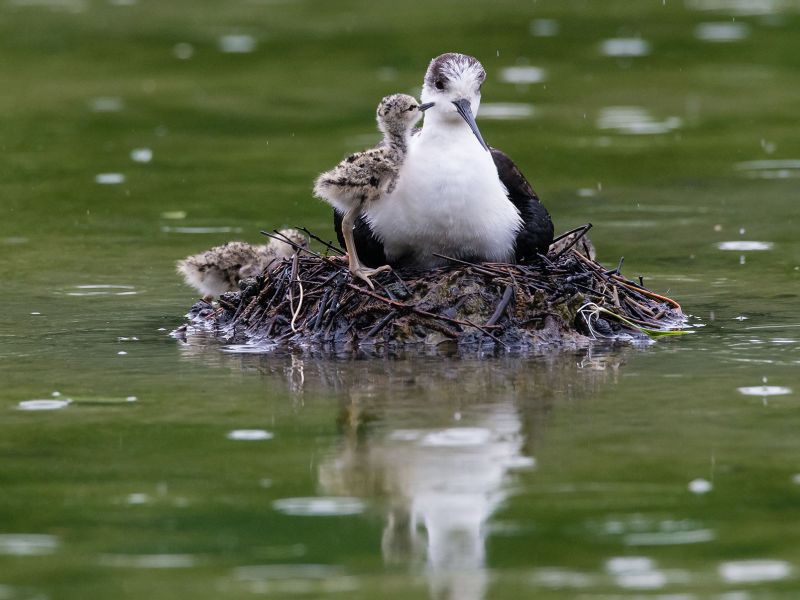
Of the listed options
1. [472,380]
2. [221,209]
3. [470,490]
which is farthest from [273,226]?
[470,490]

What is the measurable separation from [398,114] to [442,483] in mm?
3919

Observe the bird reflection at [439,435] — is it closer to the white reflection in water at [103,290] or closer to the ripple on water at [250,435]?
the ripple on water at [250,435]

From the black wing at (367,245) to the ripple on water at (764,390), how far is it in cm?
272

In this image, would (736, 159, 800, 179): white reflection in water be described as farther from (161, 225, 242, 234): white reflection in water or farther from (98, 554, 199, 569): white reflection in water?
(98, 554, 199, 569): white reflection in water

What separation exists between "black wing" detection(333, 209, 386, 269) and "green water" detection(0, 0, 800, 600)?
3.22 ft

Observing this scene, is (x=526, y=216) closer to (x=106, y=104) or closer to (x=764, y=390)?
(x=764, y=390)

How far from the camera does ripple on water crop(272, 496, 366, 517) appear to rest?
7812 mm

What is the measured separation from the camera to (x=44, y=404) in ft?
32.8

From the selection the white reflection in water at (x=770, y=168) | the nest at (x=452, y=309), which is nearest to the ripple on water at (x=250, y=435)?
the nest at (x=452, y=309)

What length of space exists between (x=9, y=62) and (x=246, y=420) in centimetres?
1637

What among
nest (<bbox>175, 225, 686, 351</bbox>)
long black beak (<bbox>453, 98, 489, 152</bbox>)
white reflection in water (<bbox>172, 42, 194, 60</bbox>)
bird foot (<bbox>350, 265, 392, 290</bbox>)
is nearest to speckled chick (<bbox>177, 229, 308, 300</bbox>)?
nest (<bbox>175, 225, 686, 351</bbox>)

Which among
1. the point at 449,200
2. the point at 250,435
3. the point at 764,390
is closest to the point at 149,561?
the point at 250,435

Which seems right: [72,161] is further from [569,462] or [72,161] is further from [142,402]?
[569,462]

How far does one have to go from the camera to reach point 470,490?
806cm
